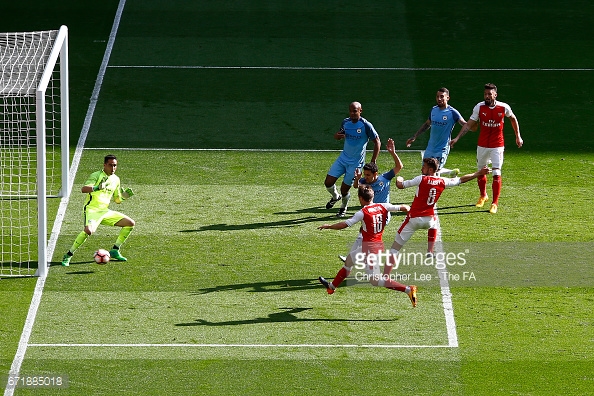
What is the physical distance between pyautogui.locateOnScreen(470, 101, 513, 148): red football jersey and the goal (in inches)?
266

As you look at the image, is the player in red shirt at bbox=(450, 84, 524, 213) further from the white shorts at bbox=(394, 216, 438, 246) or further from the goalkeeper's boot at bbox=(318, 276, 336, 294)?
the goalkeeper's boot at bbox=(318, 276, 336, 294)

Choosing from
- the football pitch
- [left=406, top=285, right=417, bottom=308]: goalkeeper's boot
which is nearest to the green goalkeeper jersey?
the football pitch

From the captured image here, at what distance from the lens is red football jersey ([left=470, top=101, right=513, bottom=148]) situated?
17062 millimetres

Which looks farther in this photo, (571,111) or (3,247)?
(571,111)

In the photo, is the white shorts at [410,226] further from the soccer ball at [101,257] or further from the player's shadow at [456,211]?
the soccer ball at [101,257]

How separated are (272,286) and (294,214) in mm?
2787

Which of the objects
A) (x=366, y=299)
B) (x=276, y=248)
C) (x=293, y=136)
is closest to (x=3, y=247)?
(x=276, y=248)

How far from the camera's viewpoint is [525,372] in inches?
492

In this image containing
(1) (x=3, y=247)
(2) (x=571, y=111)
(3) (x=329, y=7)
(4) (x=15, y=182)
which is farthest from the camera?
(3) (x=329, y=7)

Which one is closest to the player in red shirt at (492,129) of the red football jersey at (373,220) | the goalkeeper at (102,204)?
the red football jersey at (373,220)

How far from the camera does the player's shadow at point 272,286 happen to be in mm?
14664

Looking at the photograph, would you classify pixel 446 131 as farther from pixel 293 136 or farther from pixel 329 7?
pixel 329 7

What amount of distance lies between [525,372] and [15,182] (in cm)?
977

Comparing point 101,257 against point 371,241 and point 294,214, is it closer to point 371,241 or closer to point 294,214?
point 294,214
